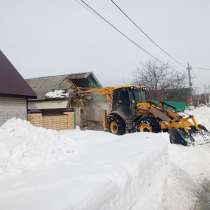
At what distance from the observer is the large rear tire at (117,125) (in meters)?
15.4

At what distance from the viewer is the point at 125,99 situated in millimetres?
15414

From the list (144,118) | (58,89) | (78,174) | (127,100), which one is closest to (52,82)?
(58,89)

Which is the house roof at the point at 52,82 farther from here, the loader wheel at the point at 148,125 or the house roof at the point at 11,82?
the loader wheel at the point at 148,125

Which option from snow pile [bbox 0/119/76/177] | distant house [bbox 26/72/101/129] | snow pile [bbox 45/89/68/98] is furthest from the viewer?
snow pile [bbox 45/89/68/98]

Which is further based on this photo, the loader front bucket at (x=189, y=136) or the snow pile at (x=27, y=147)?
the loader front bucket at (x=189, y=136)

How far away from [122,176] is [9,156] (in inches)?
97.4

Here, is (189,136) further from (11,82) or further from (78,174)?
(11,82)

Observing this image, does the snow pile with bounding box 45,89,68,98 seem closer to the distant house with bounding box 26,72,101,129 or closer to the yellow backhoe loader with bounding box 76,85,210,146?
the distant house with bounding box 26,72,101,129

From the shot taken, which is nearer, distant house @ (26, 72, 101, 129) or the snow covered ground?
the snow covered ground

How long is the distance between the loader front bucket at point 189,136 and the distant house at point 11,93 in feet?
27.7

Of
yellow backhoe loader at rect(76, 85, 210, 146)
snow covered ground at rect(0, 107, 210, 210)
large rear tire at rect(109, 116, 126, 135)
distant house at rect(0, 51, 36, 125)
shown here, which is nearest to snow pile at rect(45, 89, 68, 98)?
yellow backhoe loader at rect(76, 85, 210, 146)

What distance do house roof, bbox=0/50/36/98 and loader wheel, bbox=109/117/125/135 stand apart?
15.5 ft

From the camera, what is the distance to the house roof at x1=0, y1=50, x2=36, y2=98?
15.1 metres

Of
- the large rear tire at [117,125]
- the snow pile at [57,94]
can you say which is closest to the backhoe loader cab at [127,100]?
the large rear tire at [117,125]
